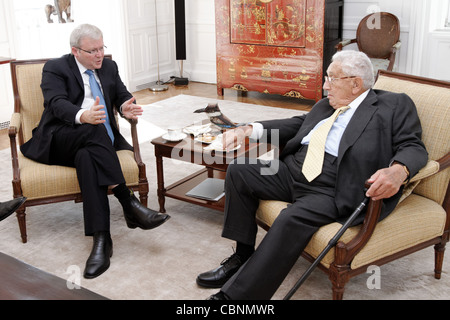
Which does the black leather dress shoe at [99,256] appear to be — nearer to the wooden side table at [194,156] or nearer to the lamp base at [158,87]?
the wooden side table at [194,156]

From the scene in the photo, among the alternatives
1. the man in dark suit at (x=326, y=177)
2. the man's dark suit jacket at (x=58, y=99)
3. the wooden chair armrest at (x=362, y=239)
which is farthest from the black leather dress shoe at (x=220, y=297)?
the man's dark suit jacket at (x=58, y=99)

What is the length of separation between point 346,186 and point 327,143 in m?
0.26

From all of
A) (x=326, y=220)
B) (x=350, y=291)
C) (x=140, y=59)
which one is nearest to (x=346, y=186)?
(x=326, y=220)

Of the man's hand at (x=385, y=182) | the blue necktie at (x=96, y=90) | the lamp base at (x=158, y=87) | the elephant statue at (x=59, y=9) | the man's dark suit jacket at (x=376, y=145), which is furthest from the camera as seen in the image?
the lamp base at (x=158, y=87)

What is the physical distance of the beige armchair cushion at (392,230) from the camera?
2021mm

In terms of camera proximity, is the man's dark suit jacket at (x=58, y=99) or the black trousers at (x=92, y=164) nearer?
the black trousers at (x=92, y=164)

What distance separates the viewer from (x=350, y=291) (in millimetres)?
2287

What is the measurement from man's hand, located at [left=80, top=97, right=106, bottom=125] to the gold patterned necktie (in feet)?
3.55

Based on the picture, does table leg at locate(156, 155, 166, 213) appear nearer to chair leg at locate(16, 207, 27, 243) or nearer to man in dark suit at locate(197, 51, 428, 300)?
man in dark suit at locate(197, 51, 428, 300)

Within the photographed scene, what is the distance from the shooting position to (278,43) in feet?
17.6

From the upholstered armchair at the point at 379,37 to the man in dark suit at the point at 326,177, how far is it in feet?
9.06

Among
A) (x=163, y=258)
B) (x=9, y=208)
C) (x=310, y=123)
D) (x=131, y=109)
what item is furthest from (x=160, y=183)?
(x=310, y=123)

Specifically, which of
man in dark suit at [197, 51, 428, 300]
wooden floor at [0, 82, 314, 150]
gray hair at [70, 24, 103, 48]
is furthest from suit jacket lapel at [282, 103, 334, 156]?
wooden floor at [0, 82, 314, 150]
